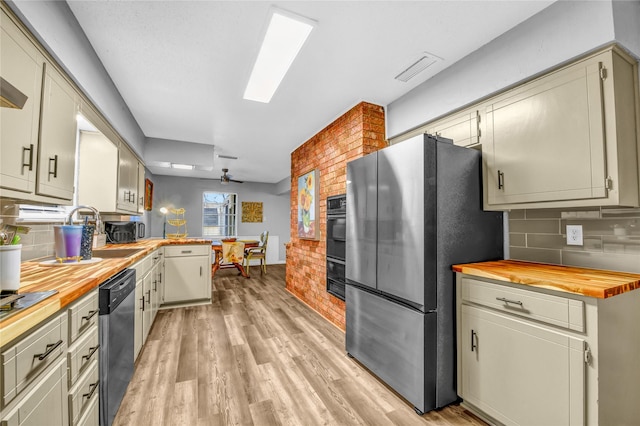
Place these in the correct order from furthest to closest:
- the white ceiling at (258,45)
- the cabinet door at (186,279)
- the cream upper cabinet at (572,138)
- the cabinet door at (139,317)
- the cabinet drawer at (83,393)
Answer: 1. the cabinet door at (186,279)
2. the cabinet door at (139,317)
3. the white ceiling at (258,45)
4. the cream upper cabinet at (572,138)
5. the cabinet drawer at (83,393)

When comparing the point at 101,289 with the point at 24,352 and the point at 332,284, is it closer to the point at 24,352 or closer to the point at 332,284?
the point at 24,352

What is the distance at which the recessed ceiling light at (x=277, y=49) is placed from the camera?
181 cm

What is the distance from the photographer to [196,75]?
2.52 m

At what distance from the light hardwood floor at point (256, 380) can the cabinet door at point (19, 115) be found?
4.92 ft

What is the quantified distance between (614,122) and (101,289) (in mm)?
2840

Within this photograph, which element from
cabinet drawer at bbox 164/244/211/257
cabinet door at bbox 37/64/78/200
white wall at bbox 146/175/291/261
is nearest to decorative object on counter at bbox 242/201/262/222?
white wall at bbox 146/175/291/261

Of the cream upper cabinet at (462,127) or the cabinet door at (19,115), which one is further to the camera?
the cream upper cabinet at (462,127)

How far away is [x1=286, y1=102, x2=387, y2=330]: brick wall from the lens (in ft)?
10.0

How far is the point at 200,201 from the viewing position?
25.9 ft

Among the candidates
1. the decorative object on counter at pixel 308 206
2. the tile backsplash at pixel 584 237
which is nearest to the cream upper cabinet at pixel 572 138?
the tile backsplash at pixel 584 237

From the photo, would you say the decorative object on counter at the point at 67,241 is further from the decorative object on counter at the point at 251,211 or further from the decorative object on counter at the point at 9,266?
the decorative object on counter at the point at 251,211

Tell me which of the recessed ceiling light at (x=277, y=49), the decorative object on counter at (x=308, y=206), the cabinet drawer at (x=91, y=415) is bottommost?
the cabinet drawer at (x=91, y=415)

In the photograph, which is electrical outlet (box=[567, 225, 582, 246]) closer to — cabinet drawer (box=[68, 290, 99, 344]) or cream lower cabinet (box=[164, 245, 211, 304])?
cabinet drawer (box=[68, 290, 99, 344])

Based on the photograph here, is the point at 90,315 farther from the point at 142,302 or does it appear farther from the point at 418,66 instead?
the point at 418,66
